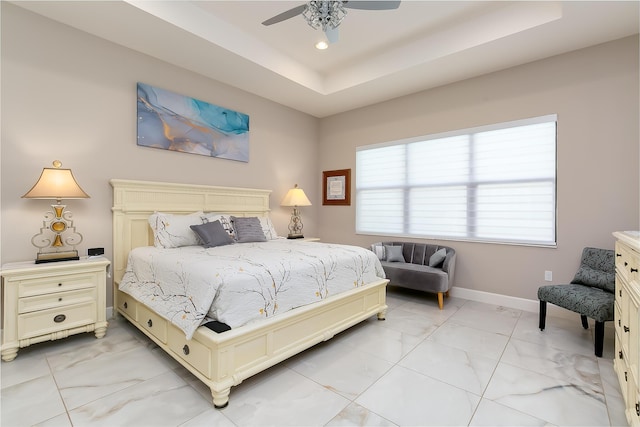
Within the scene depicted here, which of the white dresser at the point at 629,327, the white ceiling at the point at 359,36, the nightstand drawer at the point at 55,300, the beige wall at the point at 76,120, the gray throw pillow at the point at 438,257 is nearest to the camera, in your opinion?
the white dresser at the point at 629,327

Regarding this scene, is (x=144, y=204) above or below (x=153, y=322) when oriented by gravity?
above

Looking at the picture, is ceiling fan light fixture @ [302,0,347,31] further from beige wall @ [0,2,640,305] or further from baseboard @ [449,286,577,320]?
baseboard @ [449,286,577,320]

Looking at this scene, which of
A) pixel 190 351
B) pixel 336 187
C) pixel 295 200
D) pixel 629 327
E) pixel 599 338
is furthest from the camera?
pixel 336 187

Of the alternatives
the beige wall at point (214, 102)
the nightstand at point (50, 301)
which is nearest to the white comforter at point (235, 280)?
the nightstand at point (50, 301)

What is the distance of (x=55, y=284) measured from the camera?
2408mm

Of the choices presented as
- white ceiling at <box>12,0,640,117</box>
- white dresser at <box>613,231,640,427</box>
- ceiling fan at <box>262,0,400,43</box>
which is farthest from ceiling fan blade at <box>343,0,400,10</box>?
white dresser at <box>613,231,640,427</box>

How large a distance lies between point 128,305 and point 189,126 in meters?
2.10

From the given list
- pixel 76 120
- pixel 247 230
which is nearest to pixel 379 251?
pixel 247 230

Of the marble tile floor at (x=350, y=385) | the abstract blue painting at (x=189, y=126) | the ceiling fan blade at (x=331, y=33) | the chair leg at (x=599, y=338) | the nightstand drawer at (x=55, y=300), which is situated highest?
the ceiling fan blade at (x=331, y=33)

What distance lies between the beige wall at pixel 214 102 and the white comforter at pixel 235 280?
1009 millimetres

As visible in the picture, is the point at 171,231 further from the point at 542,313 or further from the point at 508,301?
the point at 508,301

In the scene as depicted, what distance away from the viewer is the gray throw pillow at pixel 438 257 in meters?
3.77

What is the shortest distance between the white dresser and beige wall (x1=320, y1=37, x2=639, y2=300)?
1315 mm

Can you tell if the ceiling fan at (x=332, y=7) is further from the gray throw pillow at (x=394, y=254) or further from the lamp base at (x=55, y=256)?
the gray throw pillow at (x=394, y=254)
